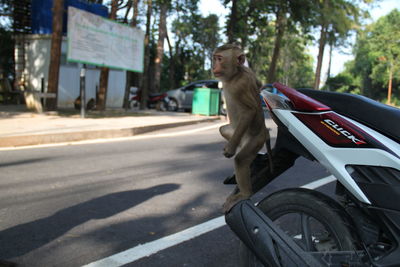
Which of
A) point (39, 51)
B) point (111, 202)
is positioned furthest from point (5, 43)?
point (111, 202)

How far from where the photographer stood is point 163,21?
21516 mm

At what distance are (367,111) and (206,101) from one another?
15236 millimetres

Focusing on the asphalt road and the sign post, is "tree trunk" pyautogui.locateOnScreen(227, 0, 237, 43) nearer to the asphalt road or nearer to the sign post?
the sign post

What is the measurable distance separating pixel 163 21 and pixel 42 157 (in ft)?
52.6

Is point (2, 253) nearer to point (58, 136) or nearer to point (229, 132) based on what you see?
point (229, 132)

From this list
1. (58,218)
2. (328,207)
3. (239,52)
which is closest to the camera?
(328,207)

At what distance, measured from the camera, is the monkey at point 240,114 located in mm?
2508

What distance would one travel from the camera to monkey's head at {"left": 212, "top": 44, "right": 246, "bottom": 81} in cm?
256

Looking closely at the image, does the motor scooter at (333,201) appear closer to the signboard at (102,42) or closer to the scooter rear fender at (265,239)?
the scooter rear fender at (265,239)

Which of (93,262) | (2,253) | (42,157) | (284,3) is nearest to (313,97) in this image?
(93,262)

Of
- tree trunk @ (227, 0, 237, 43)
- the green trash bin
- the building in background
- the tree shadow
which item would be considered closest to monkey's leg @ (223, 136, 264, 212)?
the tree shadow

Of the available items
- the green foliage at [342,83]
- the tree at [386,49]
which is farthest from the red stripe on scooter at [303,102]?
the green foliage at [342,83]

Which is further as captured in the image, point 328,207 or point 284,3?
point 284,3

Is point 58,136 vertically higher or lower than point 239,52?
lower
